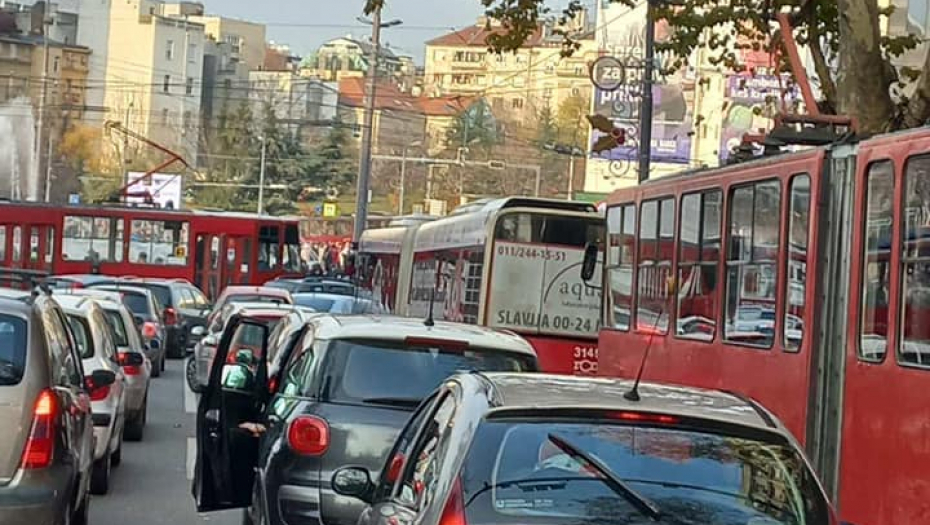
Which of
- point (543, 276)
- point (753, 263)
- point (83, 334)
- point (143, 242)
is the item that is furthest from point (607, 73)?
point (753, 263)

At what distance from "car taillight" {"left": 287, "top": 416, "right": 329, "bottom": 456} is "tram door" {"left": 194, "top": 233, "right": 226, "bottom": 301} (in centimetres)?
4089

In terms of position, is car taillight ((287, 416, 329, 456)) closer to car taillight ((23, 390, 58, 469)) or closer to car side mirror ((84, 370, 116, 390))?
car taillight ((23, 390, 58, 469))

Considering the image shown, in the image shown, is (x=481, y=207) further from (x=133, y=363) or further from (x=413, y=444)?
(x=413, y=444)

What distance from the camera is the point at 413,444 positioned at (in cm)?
709

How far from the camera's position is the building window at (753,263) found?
12.2 metres

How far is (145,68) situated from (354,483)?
12148 centimetres

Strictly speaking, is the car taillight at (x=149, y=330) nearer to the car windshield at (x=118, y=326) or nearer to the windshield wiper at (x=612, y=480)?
the car windshield at (x=118, y=326)

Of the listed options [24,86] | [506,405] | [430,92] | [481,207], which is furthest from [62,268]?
[430,92]

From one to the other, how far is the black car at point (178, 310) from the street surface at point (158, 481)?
1105 cm

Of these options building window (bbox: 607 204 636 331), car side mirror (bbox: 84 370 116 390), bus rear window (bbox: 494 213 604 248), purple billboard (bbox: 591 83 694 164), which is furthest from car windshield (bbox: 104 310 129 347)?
purple billboard (bbox: 591 83 694 164)

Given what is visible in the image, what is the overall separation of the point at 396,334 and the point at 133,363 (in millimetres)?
7304

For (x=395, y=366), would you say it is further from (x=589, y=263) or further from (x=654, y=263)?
(x=589, y=263)

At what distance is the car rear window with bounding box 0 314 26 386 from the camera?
9.53 metres


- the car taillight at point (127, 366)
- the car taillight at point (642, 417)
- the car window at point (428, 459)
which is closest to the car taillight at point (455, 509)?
the car window at point (428, 459)
